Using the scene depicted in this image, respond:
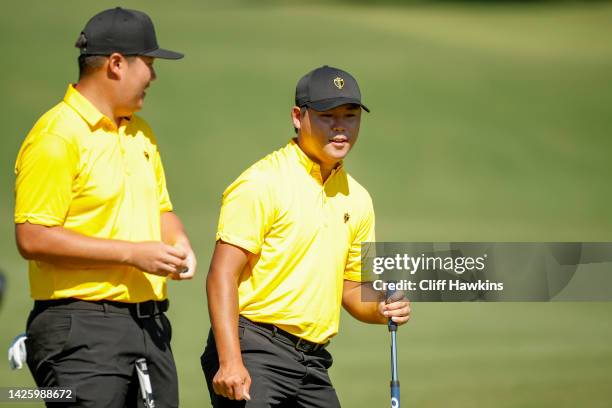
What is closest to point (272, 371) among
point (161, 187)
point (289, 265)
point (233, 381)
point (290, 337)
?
point (290, 337)

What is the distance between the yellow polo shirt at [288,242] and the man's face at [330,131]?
0.07 meters

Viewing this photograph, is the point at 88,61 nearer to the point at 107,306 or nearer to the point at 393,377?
the point at 107,306

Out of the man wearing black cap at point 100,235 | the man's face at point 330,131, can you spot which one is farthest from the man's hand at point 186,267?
the man's face at point 330,131

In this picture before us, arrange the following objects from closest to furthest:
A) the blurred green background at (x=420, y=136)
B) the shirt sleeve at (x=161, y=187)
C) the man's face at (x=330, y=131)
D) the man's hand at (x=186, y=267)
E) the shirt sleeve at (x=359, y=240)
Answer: the man's hand at (x=186, y=267) < the shirt sleeve at (x=161, y=187) < the man's face at (x=330, y=131) < the shirt sleeve at (x=359, y=240) < the blurred green background at (x=420, y=136)

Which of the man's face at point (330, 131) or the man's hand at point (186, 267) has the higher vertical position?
the man's face at point (330, 131)

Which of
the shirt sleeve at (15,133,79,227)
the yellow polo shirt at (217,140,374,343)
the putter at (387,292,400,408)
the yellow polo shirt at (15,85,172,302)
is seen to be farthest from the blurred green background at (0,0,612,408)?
the shirt sleeve at (15,133,79,227)

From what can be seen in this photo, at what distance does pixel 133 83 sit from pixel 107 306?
0.81 meters

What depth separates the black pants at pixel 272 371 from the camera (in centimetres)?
447

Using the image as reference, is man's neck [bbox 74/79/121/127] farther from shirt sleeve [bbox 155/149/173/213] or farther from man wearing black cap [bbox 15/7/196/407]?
shirt sleeve [bbox 155/149/173/213]

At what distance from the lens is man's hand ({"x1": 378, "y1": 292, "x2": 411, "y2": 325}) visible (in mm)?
4645

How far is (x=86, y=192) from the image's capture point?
163 inches

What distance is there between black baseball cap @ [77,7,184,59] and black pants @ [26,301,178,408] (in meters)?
0.92

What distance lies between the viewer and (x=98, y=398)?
13.5 feet

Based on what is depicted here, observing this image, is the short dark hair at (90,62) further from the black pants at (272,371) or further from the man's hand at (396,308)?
the man's hand at (396,308)
